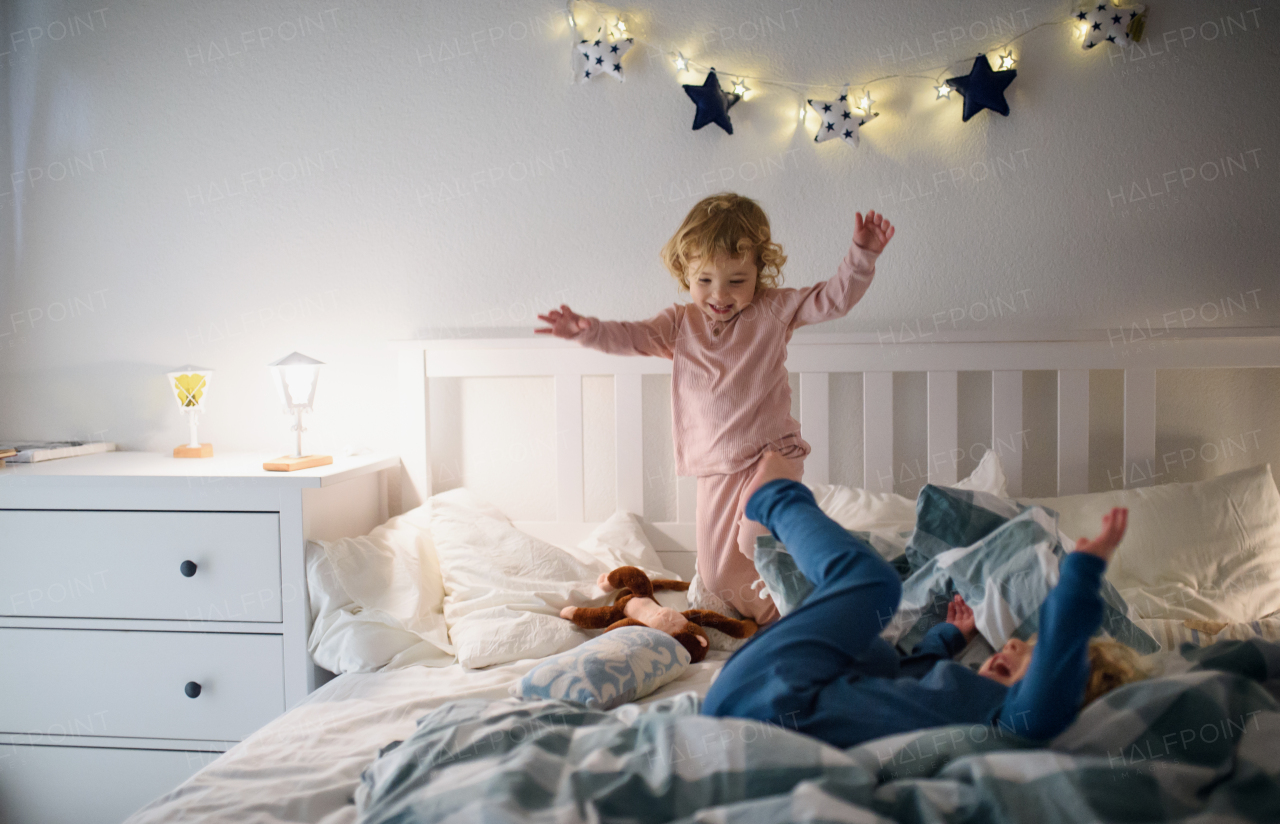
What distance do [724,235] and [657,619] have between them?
694mm

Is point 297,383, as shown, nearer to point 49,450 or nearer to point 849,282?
point 49,450

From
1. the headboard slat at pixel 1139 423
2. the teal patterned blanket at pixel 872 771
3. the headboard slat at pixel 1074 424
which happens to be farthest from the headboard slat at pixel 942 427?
the teal patterned blanket at pixel 872 771

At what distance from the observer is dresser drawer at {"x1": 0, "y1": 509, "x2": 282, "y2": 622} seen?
1521mm

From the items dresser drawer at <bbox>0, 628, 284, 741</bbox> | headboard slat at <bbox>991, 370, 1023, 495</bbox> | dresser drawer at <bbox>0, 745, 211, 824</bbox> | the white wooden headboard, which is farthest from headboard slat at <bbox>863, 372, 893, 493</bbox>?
dresser drawer at <bbox>0, 745, 211, 824</bbox>

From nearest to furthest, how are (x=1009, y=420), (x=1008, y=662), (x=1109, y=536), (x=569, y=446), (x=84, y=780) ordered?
(x=1109, y=536)
(x=1008, y=662)
(x=84, y=780)
(x=1009, y=420)
(x=569, y=446)

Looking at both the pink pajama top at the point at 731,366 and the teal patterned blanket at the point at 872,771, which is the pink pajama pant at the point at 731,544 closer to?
the pink pajama top at the point at 731,366

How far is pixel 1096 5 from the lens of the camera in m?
1.76

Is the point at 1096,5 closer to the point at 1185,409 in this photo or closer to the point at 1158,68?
the point at 1158,68

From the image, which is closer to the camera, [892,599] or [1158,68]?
[892,599]

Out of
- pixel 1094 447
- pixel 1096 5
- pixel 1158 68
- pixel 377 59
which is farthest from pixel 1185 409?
pixel 377 59

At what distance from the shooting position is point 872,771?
2.41 feet

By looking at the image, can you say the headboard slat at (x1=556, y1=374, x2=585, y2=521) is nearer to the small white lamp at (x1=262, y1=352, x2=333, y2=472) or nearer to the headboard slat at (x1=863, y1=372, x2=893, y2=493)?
the small white lamp at (x1=262, y1=352, x2=333, y2=472)

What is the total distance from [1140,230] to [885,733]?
1.53 metres

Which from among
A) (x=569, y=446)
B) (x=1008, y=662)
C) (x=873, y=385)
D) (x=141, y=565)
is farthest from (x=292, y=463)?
(x=1008, y=662)
